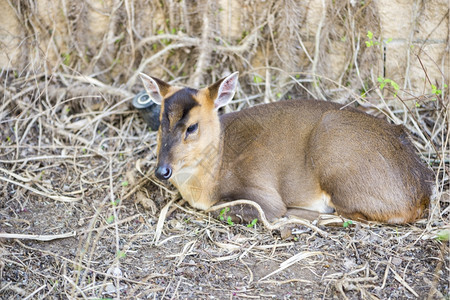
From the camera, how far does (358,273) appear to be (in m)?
4.02

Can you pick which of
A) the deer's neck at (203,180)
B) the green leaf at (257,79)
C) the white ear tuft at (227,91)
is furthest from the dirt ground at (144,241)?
the green leaf at (257,79)

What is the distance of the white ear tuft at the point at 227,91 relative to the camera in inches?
196

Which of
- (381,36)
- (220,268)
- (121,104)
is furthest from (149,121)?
(381,36)

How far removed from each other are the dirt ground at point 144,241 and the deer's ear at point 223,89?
1.14 metres

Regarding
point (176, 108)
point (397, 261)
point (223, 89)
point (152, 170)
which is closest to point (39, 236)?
point (152, 170)

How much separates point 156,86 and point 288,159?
153 cm

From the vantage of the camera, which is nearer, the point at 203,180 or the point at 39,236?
the point at 39,236

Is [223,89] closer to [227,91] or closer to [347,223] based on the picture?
[227,91]

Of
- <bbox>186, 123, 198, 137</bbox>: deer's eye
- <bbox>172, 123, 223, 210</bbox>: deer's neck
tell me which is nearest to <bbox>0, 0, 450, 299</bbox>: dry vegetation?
<bbox>172, 123, 223, 210</bbox>: deer's neck

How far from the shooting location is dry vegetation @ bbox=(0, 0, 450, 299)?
3.95 m

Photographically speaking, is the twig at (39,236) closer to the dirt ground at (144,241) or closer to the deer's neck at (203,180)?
the dirt ground at (144,241)

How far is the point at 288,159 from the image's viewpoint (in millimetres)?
5137

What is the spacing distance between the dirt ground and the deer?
0.72 feet

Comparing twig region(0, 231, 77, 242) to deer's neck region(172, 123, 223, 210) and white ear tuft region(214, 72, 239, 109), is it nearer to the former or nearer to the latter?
deer's neck region(172, 123, 223, 210)
